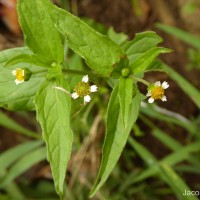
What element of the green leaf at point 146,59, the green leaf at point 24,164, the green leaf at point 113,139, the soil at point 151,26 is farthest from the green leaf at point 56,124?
the soil at point 151,26

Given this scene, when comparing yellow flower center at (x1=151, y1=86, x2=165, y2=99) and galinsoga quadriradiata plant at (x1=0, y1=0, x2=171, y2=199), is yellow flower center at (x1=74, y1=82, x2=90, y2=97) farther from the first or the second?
yellow flower center at (x1=151, y1=86, x2=165, y2=99)

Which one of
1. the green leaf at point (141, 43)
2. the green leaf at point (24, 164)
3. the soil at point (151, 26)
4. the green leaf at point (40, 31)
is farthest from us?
the soil at point (151, 26)

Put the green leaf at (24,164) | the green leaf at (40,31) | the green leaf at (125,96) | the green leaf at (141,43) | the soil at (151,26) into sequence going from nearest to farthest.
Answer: the green leaf at (125,96), the green leaf at (40,31), the green leaf at (141,43), the green leaf at (24,164), the soil at (151,26)

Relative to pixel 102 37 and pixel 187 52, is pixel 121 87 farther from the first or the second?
pixel 187 52

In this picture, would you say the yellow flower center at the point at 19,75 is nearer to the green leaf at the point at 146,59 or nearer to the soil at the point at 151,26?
the green leaf at the point at 146,59

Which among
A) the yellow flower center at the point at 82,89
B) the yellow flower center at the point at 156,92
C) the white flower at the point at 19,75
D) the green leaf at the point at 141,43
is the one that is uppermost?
the green leaf at the point at 141,43

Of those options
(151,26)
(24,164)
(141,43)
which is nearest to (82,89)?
(141,43)

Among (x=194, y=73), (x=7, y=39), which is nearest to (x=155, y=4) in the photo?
(x=194, y=73)

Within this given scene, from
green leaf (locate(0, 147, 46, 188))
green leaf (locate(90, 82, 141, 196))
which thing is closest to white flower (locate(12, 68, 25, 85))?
green leaf (locate(90, 82, 141, 196))
